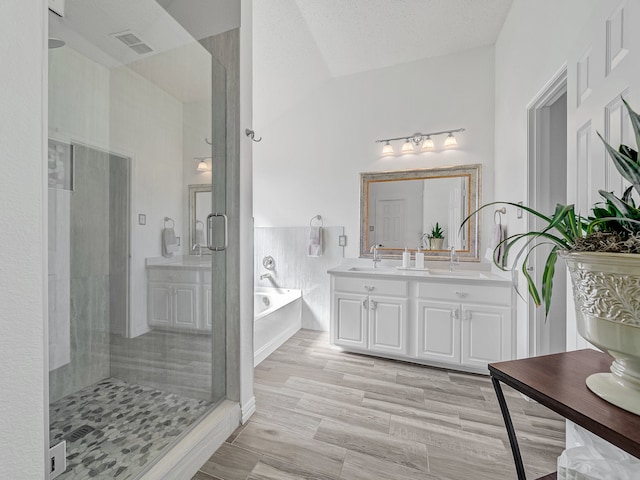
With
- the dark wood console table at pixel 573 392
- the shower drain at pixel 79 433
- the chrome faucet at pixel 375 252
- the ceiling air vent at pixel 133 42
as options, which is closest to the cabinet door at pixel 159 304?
the shower drain at pixel 79 433

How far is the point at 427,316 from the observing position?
2.45 metres

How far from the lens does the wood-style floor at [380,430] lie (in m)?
1.39

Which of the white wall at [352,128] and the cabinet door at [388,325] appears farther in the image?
the white wall at [352,128]

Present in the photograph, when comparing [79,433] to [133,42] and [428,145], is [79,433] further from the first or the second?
[428,145]

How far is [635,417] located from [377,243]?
259cm

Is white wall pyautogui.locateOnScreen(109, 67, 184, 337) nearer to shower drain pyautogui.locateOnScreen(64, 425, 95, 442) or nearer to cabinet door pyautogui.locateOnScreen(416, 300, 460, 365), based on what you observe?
shower drain pyautogui.locateOnScreen(64, 425, 95, 442)

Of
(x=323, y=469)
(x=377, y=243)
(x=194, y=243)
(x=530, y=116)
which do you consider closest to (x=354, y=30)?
(x=530, y=116)

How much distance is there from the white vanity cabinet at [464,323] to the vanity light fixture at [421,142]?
1383 millimetres

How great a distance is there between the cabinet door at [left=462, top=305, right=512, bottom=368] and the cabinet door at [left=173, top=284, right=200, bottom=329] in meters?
2.00

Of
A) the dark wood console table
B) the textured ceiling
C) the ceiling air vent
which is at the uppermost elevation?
the textured ceiling

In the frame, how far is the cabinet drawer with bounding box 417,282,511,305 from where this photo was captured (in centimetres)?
225

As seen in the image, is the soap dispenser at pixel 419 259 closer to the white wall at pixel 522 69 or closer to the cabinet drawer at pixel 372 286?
the cabinet drawer at pixel 372 286

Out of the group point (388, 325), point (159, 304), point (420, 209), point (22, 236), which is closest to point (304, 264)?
point (388, 325)


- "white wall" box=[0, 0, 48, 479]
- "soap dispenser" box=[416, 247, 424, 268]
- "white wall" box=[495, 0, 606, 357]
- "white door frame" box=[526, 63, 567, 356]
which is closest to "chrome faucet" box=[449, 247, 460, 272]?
"soap dispenser" box=[416, 247, 424, 268]
